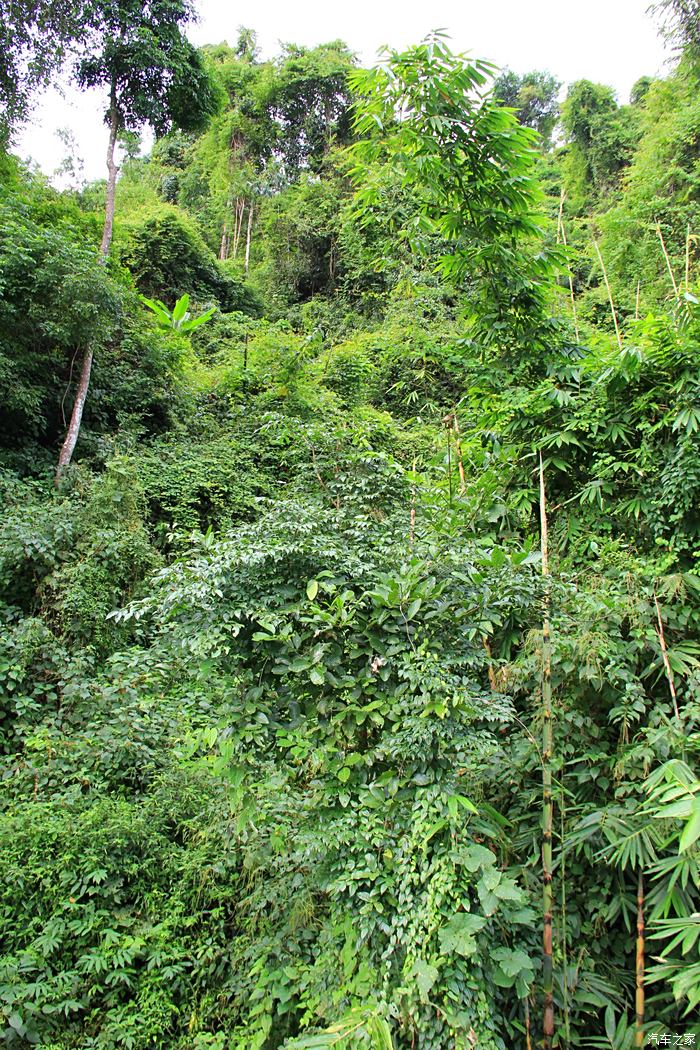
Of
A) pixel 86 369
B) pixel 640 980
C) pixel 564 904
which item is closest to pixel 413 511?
pixel 564 904

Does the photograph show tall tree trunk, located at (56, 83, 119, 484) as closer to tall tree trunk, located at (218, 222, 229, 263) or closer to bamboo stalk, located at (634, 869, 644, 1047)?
bamboo stalk, located at (634, 869, 644, 1047)

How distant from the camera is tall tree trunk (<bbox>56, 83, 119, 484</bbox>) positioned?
629 centimetres

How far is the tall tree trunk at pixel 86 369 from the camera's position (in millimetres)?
6285

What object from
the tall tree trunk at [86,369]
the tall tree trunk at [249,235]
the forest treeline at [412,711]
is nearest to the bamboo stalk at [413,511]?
the forest treeline at [412,711]

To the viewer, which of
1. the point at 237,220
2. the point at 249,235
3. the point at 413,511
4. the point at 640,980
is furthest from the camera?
the point at 237,220

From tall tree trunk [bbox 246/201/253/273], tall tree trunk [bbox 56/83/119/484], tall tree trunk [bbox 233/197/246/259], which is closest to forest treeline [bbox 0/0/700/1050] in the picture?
tall tree trunk [bbox 56/83/119/484]

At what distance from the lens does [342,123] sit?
56.6ft

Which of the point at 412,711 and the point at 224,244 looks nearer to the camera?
the point at 412,711

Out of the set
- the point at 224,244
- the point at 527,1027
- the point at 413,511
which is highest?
the point at 224,244

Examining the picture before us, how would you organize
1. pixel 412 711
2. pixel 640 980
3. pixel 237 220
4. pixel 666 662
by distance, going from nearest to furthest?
pixel 640 980, pixel 412 711, pixel 666 662, pixel 237 220

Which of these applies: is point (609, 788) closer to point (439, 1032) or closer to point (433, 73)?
point (439, 1032)

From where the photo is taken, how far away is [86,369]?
263 inches

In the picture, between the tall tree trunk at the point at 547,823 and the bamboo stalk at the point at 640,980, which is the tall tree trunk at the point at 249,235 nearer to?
the tall tree trunk at the point at 547,823

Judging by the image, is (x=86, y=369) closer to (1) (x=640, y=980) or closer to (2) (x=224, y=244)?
(1) (x=640, y=980)
